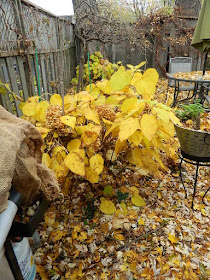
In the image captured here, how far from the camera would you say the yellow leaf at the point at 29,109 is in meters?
1.35

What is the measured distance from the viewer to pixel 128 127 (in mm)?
1082

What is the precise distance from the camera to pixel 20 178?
660 mm

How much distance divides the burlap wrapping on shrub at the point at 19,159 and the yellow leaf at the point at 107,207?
3.30ft

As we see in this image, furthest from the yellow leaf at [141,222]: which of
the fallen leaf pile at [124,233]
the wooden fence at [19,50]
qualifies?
the wooden fence at [19,50]

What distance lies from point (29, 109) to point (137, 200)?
1198 millimetres

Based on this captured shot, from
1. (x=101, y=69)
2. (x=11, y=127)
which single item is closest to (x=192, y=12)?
(x=101, y=69)

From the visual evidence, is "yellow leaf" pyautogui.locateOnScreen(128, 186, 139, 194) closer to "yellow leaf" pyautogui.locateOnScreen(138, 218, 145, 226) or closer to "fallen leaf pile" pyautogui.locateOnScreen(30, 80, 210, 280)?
"fallen leaf pile" pyautogui.locateOnScreen(30, 80, 210, 280)

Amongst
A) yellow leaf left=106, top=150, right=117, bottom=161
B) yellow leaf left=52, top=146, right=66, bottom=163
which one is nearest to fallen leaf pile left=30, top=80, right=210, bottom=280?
yellow leaf left=106, top=150, right=117, bottom=161

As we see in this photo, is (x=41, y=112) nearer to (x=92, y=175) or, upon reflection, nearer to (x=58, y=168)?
(x=58, y=168)

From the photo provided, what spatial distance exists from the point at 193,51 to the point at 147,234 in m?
7.47

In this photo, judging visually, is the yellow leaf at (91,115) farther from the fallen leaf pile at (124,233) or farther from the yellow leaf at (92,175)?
the fallen leaf pile at (124,233)

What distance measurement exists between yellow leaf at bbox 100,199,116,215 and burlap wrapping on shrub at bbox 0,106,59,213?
100cm

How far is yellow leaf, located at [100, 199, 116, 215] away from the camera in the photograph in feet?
5.87

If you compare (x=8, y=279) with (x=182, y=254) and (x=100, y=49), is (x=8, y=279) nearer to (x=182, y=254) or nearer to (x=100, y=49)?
(x=182, y=254)
